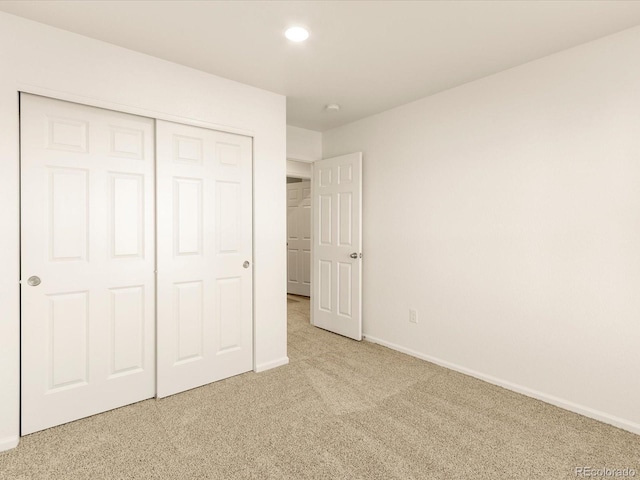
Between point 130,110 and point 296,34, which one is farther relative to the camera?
point 130,110

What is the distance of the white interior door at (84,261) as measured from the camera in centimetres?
212

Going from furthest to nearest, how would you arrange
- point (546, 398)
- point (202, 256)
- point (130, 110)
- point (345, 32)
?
point (202, 256) → point (546, 398) → point (130, 110) → point (345, 32)

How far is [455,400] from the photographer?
2527 millimetres

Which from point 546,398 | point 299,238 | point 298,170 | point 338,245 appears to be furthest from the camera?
point 299,238

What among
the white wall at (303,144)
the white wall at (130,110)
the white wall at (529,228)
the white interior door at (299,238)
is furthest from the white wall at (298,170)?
the white wall at (130,110)

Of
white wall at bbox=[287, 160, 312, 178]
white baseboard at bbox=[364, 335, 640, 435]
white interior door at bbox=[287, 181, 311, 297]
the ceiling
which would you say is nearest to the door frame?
the ceiling

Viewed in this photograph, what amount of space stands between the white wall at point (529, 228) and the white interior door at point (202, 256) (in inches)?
61.6

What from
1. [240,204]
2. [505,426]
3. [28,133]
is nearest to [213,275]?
[240,204]

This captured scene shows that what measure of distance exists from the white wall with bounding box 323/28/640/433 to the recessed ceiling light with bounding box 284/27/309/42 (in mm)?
1533

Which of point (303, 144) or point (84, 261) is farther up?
point (303, 144)

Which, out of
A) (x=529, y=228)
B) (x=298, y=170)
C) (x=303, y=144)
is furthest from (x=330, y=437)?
(x=298, y=170)

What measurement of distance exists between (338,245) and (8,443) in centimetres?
310

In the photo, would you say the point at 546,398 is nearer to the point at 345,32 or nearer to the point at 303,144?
the point at 345,32

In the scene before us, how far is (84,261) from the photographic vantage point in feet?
7.48
